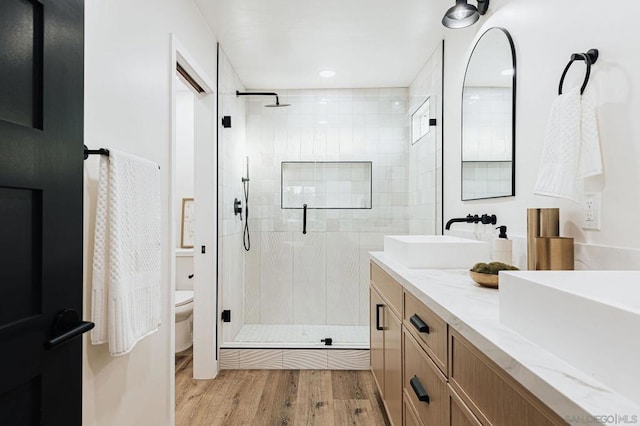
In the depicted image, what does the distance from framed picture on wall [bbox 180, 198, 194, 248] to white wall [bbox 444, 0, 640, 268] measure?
2.77m

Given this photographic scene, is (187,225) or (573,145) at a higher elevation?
(573,145)

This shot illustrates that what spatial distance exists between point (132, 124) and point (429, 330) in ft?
4.77

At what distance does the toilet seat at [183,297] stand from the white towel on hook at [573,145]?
2.78 meters

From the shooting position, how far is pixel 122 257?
1.26 meters

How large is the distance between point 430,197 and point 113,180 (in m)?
2.34

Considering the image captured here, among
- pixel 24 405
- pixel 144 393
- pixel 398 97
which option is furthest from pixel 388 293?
pixel 398 97

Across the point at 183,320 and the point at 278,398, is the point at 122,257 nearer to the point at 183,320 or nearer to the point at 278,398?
the point at 278,398

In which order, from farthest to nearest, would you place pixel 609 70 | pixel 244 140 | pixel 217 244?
pixel 244 140 < pixel 217 244 < pixel 609 70

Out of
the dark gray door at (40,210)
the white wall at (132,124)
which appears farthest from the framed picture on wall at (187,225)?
the dark gray door at (40,210)

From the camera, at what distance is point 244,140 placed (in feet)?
11.6

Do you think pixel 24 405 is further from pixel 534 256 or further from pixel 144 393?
pixel 534 256

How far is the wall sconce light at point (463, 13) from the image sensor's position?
1.89 m

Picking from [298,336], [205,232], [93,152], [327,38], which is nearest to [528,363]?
[93,152]

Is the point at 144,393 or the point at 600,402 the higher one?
the point at 600,402
